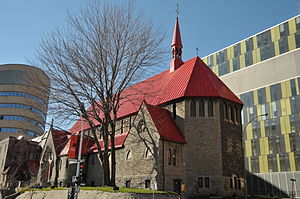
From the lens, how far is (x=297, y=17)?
1783 inches

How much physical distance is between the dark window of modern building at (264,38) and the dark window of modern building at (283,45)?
212cm

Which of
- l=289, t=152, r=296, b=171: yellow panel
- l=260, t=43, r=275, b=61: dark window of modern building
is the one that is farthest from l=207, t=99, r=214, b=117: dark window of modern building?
l=260, t=43, r=275, b=61: dark window of modern building

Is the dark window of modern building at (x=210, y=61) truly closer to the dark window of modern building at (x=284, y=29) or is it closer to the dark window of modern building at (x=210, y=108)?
the dark window of modern building at (x=284, y=29)

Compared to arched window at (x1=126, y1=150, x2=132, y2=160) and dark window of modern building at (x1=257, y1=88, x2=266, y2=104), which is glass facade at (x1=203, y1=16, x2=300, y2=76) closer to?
dark window of modern building at (x1=257, y1=88, x2=266, y2=104)

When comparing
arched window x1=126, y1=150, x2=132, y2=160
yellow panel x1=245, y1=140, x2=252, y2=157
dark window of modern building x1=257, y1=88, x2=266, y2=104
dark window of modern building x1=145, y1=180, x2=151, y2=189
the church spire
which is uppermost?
the church spire

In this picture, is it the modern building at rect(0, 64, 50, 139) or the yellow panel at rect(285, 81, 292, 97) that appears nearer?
the yellow panel at rect(285, 81, 292, 97)

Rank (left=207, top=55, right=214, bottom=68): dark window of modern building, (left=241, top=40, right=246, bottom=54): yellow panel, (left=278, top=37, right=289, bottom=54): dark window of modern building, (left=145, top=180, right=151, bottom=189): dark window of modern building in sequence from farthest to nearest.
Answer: (left=207, top=55, right=214, bottom=68): dark window of modern building < (left=241, top=40, right=246, bottom=54): yellow panel < (left=278, top=37, right=289, bottom=54): dark window of modern building < (left=145, top=180, right=151, bottom=189): dark window of modern building

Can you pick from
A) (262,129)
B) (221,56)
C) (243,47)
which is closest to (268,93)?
(262,129)

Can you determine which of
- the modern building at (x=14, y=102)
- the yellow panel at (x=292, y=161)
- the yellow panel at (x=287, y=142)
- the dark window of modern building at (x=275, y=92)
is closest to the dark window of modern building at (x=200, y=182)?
the yellow panel at (x=292, y=161)

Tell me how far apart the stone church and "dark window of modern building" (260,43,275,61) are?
19.6m

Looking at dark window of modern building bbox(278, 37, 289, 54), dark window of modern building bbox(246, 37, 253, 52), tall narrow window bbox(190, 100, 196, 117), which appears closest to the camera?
tall narrow window bbox(190, 100, 196, 117)

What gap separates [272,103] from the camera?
1837 inches

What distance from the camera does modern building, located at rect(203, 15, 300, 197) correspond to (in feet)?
141

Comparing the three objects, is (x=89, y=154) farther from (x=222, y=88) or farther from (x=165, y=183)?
(x=222, y=88)
